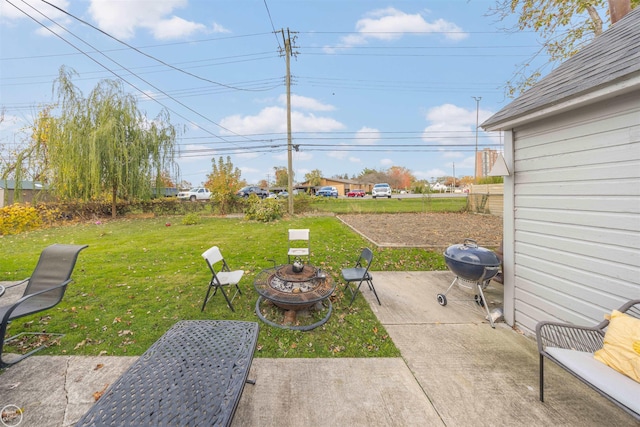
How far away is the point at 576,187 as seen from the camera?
2541 millimetres

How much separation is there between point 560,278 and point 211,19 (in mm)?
12468

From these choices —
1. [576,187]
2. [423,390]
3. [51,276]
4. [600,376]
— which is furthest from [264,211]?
[600,376]

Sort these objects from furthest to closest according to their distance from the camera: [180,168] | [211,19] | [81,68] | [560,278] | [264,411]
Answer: [180,168] → [81,68] → [211,19] → [560,278] → [264,411]

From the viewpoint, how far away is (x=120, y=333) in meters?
2.93

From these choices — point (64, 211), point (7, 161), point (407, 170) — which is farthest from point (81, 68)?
point (407, 170)

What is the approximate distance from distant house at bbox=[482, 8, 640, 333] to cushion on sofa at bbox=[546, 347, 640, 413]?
0.82m

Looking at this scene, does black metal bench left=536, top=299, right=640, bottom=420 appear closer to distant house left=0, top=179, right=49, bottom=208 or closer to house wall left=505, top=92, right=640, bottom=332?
house wall left=505, top=92, right=640, bottom=332

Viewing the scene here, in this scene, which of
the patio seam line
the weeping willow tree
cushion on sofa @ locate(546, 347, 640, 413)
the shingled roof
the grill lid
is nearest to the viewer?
cushion on sofa @ locate(546, 347, 640, 413)

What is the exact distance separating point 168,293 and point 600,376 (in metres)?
5.08

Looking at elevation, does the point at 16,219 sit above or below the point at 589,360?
above

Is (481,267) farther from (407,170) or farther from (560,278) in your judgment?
(407,170)

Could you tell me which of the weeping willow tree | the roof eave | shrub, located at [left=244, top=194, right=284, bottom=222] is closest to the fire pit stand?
the roof eave

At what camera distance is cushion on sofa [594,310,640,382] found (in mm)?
1686

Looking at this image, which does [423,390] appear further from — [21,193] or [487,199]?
[21,193]
